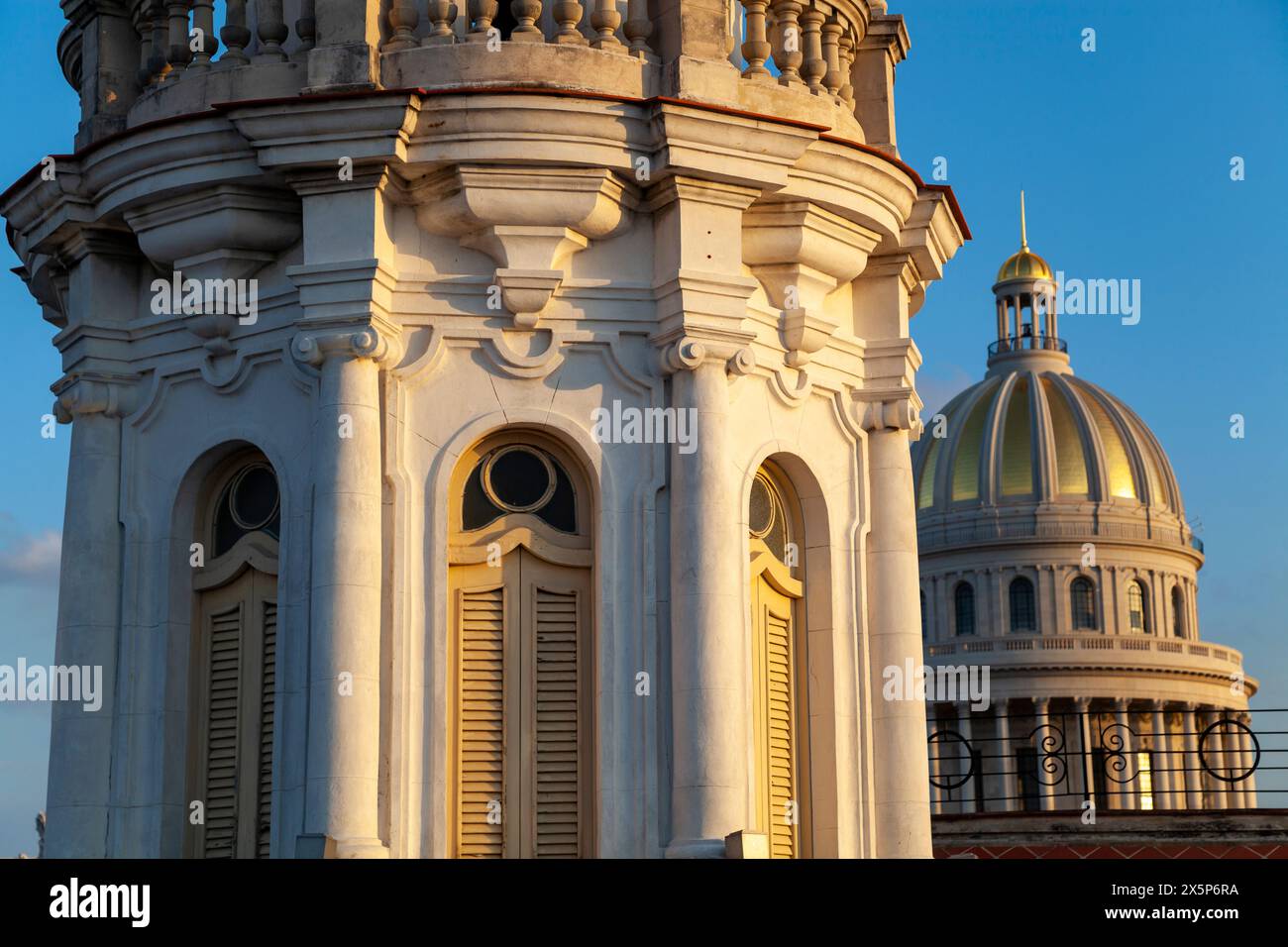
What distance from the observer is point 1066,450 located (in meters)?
150

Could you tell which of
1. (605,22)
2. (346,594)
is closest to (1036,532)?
(605,22)

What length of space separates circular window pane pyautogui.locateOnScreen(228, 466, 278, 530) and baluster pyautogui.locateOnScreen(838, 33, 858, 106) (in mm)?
6711

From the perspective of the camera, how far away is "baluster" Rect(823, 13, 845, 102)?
72.1 feet

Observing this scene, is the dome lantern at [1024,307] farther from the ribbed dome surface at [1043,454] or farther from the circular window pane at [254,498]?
the circular window pane at [254,498]

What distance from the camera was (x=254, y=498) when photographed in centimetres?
2078

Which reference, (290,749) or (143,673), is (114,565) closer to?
(143,673)

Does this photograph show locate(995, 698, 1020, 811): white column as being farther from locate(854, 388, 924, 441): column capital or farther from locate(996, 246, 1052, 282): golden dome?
locate(854, 388, 924, 441): column capital

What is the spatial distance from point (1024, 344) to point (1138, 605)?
2259 cm

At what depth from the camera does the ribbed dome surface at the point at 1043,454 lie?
490 ft
